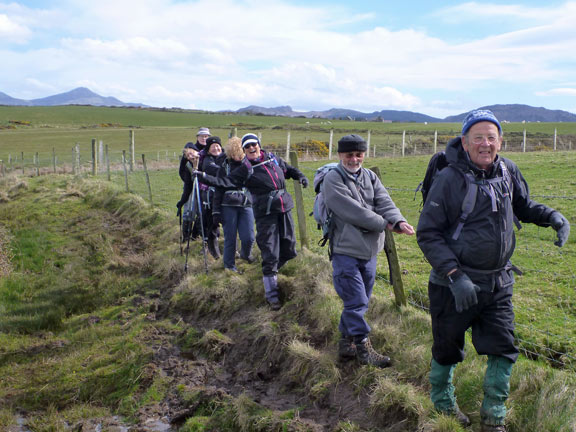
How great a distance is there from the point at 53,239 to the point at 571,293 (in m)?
10.2

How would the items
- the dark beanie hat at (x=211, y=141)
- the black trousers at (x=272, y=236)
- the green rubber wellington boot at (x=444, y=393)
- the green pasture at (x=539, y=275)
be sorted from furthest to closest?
the dark beanie hat at (x=211, y=141)
the black trousers at (x=272, y=236)
the green pasture at (x=539, y=275)
the green rubber wellington boot at (x=444, y=393)

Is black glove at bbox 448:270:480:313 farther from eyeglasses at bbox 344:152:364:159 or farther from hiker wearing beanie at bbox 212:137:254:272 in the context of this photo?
hiker wearing beanie at bbox 212:137:254:272

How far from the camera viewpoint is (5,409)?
16.1 feet

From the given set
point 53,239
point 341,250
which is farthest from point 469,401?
point 53,239

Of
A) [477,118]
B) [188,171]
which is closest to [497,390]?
[477,118]

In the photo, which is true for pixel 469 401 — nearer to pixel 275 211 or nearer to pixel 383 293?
pixel 383 293

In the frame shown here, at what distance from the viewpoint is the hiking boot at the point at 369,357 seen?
432cm

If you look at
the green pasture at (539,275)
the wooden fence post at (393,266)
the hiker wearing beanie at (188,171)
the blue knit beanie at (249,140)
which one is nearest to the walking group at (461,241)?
the green pasture at (539,275)

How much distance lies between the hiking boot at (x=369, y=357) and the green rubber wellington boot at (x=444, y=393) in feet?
2.76

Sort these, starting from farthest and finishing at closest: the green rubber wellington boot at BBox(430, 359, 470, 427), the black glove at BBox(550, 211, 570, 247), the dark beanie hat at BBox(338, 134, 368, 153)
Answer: the dark beanie hat at BBox(338, 134, 368, 153) → the green rubber wellington boot at BBox(430, 359, 470, 427) → the black glove at BBox(550, 211, 570, 247)

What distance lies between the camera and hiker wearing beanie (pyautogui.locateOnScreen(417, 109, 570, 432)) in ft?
10.0

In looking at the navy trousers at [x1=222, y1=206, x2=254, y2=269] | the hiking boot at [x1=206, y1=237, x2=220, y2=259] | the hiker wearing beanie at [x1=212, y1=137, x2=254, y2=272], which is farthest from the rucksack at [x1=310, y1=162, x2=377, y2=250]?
the hiking boot at [x1=206, y1=237, x2=220, y2=259]

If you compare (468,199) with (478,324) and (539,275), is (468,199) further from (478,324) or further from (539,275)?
(539,275)

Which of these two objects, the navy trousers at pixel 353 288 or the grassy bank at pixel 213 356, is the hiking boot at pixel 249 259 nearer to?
the grassy bank at pixel 213 356
